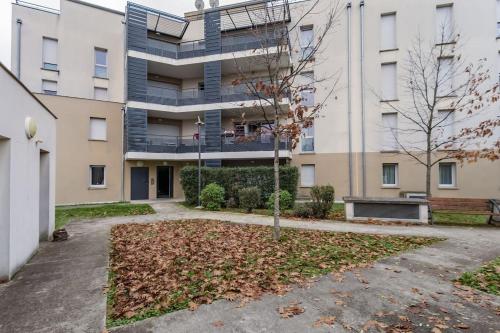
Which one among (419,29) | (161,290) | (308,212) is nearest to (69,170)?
(308,212)

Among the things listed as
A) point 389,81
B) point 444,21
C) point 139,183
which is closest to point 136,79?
point 139,183

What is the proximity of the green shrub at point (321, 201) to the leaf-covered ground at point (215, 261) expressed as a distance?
292 centimetres

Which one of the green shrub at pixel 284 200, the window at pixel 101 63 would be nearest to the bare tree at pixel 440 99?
the green shrub at pixel 284 200

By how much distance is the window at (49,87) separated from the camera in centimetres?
2009

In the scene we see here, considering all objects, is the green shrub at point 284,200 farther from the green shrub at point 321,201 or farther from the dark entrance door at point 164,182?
the dark entrance door at point 164,182

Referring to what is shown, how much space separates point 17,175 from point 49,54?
69.2 ft

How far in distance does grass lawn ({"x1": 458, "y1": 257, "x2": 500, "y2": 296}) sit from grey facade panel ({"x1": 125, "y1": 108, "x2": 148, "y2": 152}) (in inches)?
701

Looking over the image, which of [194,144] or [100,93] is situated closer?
[194,144]

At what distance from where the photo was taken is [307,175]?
61.7 ft

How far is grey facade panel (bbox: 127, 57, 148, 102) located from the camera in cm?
1827

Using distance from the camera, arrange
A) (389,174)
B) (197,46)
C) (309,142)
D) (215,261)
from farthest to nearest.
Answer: (197,46)
(309,142)
(389,174)
(215,261)

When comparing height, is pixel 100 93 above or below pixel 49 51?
below

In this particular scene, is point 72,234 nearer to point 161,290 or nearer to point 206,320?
point 161,290

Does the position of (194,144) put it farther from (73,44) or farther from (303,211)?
(73,44)
